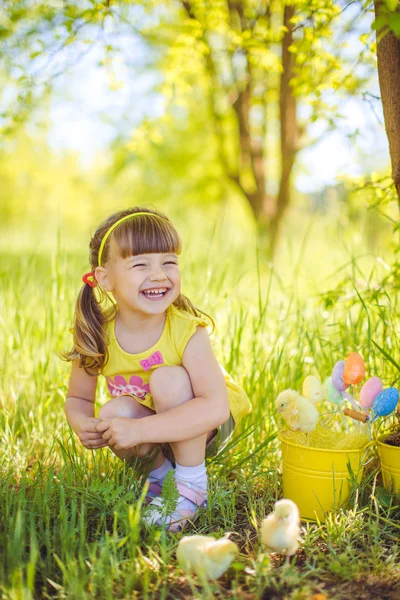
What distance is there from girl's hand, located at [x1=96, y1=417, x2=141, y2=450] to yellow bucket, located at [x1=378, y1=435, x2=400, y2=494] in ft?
2.35

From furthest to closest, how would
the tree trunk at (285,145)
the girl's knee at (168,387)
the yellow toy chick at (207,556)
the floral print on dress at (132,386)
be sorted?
the tree trunk at (285,145) < the floral print on dress at (132,386) < the girl's knee at (168,387) < the yellow toy chick at (207,556)

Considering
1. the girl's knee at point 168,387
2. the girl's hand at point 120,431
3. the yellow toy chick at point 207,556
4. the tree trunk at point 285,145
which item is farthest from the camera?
the tree trunk at point 285,145

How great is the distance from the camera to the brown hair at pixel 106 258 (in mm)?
1704

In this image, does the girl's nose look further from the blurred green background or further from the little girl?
the blurred green background

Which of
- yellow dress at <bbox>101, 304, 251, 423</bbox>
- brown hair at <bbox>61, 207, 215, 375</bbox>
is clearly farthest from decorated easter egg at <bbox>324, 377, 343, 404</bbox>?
brown hair at <bbox>61, 207, 215, 375</bbox>

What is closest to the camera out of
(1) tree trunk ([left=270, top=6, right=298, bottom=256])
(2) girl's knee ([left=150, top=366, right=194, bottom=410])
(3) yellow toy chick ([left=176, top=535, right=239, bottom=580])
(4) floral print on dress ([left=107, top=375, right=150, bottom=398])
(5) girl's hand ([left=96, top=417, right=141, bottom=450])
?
(3) yellow toy chick ([left=176, top=535, right=239, bottom=580])

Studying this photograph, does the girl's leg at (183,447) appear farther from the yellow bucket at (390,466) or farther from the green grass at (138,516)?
the yellow bucket at (390,466)

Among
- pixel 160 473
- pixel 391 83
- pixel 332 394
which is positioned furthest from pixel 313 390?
pixel 391 83

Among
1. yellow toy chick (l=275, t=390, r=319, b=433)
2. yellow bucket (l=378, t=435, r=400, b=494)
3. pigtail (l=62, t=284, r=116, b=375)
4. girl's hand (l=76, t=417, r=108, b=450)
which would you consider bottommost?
yellow bucket (l=378, t=435, r=400, b=494)

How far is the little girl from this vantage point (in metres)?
1.62

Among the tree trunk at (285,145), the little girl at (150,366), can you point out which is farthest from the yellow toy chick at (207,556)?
the tree trunk at (285,145)

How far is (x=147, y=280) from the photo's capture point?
1.69m

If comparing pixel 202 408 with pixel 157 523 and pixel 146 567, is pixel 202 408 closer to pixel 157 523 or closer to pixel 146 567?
pixel 157 523

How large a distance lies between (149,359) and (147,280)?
0.83 ft
